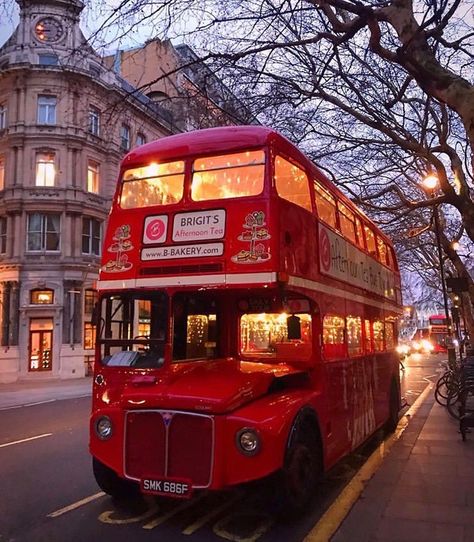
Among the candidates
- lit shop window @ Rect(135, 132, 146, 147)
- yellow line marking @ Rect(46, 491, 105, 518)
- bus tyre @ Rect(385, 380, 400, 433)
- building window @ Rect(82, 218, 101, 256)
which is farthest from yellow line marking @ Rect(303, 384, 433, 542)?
lit shop window @ Rect(135, 132, 146, 147)

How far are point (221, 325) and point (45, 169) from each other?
26.5 m

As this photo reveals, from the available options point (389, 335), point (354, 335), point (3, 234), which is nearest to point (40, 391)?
point (3, 234)

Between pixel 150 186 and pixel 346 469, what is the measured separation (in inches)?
191

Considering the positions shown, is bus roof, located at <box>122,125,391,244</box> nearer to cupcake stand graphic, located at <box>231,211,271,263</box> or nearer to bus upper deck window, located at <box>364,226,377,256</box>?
cupcake stand graphic, located at <box>231,211,271,263</box>

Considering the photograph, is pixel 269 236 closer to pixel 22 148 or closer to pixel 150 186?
pixel 150 186

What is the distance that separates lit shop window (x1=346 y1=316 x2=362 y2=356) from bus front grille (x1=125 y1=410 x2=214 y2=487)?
3.54 meters

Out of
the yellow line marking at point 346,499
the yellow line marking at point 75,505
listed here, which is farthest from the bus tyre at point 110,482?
the yellow line marking at point 346,499

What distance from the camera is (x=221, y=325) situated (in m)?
7.20

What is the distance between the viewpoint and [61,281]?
97.5 ft

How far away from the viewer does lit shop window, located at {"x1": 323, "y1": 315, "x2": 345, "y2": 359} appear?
22.7ft

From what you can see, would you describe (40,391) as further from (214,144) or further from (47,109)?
(214,144)

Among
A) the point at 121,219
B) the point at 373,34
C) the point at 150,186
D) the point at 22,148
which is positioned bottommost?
the point at 121,219

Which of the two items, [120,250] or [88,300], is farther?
[88,300]

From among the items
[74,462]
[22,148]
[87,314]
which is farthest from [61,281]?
[74,462]
